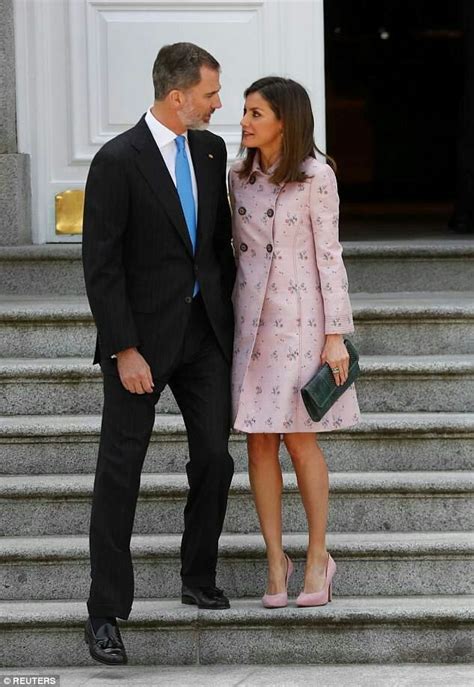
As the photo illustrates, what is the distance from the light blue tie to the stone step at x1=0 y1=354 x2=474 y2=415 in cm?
114

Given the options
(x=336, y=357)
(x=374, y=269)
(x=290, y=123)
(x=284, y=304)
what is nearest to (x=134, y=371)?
(x=284, y=304)

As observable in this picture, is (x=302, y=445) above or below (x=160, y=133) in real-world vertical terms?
below

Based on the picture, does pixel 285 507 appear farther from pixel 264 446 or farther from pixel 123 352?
pixel 123 352

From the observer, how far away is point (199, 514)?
4359mm

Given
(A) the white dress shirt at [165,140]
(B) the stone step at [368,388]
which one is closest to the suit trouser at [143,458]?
(A) the white dress shirt at [165,140]

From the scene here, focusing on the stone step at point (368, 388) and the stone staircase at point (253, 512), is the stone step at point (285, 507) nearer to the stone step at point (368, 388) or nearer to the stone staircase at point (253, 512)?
the stone staircase at point (253, 512)

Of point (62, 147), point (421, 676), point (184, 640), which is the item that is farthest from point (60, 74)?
point (421, 676)

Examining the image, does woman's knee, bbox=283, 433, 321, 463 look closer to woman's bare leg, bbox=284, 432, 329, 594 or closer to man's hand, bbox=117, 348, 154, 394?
woman's bare leg, bbox=284, 432, 329, 594

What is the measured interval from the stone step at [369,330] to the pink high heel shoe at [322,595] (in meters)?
1.27

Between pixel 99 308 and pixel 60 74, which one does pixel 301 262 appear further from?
pixel 60 74

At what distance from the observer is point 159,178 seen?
4172 mm

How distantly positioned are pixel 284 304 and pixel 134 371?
0.50m

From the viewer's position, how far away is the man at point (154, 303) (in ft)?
13.5

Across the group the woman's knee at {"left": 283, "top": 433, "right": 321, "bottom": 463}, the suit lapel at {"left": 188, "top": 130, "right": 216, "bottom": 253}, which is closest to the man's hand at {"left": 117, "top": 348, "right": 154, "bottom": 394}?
the suit lapel at {"left": 188, "top": 130, "right": 216, "bottom": 253}
